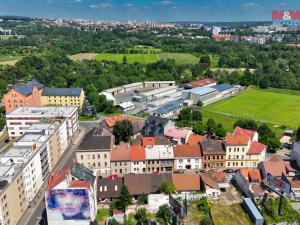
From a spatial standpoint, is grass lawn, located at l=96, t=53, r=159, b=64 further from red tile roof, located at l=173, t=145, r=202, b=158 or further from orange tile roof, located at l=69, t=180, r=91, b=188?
orange tile roof, located at l=69, t=180, r=91, b=188

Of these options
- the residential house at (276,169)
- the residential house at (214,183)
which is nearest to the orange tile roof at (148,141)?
the residential house at (214,183)

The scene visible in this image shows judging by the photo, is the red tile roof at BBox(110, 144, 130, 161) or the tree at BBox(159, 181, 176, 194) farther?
the red tile roof at BBox(110, 144, 130, 161)

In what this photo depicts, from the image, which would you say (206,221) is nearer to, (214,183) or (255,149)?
(214,183)

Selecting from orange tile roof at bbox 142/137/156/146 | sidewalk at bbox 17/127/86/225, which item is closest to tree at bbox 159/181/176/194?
orange tile roof at bbox 142/137/156/146

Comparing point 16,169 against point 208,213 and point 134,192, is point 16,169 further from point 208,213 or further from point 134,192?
point 208,213

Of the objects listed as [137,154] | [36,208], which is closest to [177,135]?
[137,154]
